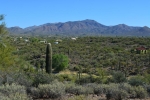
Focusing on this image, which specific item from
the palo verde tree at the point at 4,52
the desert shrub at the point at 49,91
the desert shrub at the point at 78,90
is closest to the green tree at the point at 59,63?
the palo verde tree at the point at 4,52

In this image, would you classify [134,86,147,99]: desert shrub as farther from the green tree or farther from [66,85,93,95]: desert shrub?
the green tree

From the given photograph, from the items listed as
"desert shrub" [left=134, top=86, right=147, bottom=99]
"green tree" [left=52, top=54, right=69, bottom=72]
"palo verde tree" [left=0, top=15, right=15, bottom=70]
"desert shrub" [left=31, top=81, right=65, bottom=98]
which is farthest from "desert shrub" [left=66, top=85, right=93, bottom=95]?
"green tree" [left=52, top=54, right=69, bottom=72]

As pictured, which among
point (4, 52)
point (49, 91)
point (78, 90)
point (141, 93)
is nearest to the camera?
point (49, 91)

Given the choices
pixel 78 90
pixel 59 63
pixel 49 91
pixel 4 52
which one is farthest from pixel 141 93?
pixel 59 63

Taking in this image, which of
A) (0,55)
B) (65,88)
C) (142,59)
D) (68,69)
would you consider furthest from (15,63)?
(142,59)

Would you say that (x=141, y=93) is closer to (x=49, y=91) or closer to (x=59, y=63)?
(x=49, y=91)

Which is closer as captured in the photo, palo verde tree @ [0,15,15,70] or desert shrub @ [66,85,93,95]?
desert shrub @ [66,85,93,95]

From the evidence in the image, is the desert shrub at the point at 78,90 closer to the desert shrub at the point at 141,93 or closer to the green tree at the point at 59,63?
the desert shrub at the point at 141,93

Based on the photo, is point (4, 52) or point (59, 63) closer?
→ point (4, 52)

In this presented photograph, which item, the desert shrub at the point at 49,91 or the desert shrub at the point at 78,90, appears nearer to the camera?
the desert shrub at the point at 49,91

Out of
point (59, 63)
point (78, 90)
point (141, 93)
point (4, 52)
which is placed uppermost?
point (4, 52)

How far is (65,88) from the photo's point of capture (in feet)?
43.2

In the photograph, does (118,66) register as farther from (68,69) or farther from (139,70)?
(68,69)

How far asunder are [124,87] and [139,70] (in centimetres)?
2766
